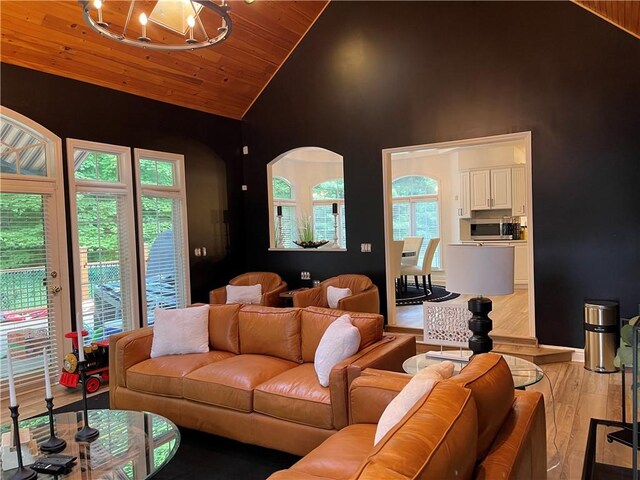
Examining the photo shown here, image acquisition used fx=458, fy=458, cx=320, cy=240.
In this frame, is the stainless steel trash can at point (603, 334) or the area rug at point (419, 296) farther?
the area rug at point (419, 296)

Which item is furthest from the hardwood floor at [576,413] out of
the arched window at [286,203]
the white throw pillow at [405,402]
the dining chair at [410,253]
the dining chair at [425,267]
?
the arched window at [286,203]

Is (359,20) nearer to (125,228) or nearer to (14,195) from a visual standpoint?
(125,228)

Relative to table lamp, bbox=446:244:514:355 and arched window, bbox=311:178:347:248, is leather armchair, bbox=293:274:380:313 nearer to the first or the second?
table lamp, bbox=446:244:514:355

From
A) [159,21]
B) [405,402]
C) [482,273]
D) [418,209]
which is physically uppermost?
[159,21]

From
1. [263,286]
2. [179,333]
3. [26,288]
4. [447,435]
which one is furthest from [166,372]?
[263,286]

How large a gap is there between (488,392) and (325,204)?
9.46 metres

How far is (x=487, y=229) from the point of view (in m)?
9.37

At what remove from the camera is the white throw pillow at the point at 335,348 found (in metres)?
2.94

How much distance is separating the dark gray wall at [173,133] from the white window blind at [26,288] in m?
0.94

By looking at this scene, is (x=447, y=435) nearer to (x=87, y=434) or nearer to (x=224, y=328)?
Answer: (x=87, y=434)

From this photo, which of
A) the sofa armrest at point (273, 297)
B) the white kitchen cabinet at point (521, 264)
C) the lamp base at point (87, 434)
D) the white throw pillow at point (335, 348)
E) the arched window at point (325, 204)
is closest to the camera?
the lamp base at point (87, 434)

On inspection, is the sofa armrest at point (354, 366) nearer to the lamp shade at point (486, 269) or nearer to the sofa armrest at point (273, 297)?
the lamp shade at point (486, 269)

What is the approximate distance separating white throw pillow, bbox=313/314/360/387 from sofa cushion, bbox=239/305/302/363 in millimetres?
502

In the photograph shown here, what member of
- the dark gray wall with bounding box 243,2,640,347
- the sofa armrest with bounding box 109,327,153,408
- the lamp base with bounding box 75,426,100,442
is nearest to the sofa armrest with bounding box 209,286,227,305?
the dark gray wall with bounding box 243,2,640,347
